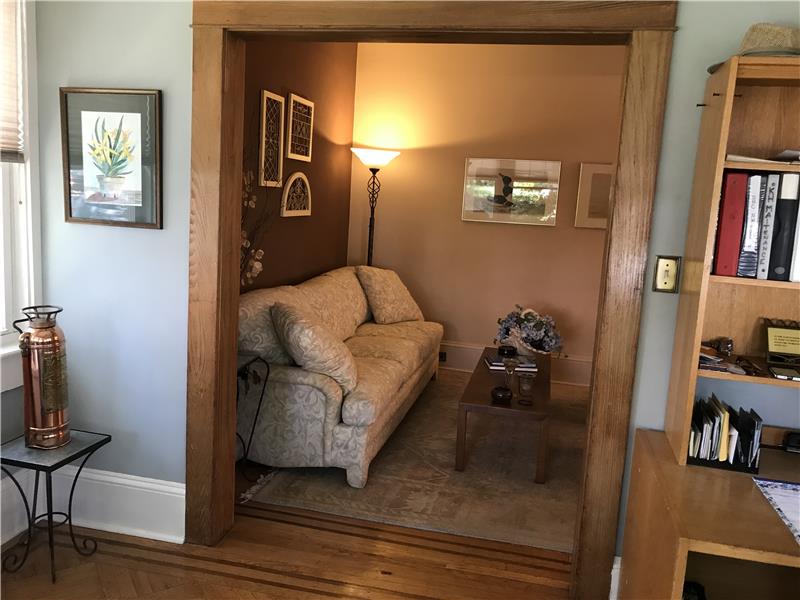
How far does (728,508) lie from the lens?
167 cm

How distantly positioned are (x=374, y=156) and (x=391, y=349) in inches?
71.6

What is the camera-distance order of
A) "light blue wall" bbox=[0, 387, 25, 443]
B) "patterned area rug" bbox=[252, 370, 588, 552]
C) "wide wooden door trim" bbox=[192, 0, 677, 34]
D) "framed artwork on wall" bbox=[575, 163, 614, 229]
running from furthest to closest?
"framed artwork on wall" bbox=[575, 163, 614, 229] → "patterned area rug" bbox=[252, 370, 588, 552] → "light blue wall" bbox=[0, 387, 25, 443] → "wide wooden door trim" bbox=[192, 0, 677, 34]

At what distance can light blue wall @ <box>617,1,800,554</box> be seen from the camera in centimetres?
195

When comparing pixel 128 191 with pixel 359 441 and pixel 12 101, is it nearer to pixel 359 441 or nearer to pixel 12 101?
pixel 12 101

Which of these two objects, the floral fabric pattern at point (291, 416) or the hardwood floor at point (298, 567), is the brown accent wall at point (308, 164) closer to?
the floral fabric pattern at point (291, 416)

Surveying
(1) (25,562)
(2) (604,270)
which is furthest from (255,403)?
(2) (604,270)

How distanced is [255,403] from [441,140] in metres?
2.99

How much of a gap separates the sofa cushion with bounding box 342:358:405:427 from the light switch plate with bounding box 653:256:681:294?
157 centimetres

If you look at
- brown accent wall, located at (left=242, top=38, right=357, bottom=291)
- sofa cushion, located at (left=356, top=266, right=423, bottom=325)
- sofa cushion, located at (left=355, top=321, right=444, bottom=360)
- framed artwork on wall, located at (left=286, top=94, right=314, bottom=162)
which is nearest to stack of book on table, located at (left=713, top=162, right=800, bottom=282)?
brown accent wall, located at (left=242, top=38, right=357, bottom=291)

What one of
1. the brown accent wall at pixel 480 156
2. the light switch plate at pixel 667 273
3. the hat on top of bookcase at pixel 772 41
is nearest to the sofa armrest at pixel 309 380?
the light switch plate at pixel 667 273

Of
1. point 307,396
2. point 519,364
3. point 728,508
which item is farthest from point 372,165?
point 728,508

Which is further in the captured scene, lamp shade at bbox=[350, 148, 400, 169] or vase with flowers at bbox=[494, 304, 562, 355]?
lamp shade at bbox=[350, 148, 400, 169]

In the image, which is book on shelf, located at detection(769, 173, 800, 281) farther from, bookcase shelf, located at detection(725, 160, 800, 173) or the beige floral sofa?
the beige floral sofa

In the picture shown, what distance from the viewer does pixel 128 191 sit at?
8.09 ft
